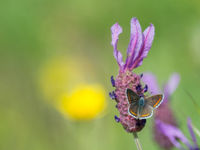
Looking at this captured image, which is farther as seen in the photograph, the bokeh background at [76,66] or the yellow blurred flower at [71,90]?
the yellow blurred flower at [71,90]

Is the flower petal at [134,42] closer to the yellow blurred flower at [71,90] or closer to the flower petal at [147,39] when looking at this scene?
the flower petal at [147,39]

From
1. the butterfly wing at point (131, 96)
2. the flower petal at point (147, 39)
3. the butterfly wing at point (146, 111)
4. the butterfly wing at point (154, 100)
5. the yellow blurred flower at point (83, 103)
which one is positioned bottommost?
the yellow blurred flower at point (83, 103)

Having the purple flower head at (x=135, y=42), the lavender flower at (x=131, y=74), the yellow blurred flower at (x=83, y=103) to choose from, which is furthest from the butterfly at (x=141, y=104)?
the yellow blurred flower at (x=83, y=103)

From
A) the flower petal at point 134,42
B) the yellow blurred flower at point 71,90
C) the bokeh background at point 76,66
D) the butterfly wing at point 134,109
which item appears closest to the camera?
the butterfly wing at point 134,109

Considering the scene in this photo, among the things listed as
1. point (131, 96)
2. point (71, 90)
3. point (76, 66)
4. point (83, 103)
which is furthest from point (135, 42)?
point (76, 66)

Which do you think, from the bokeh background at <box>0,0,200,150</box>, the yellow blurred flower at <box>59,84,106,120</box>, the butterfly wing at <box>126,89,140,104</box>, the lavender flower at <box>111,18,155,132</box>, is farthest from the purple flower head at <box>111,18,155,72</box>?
the yellow blurred flower at <box>59,84,106,120</box>

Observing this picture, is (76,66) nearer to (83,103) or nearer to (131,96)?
(83,103)
